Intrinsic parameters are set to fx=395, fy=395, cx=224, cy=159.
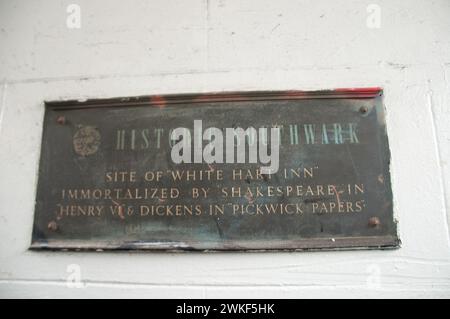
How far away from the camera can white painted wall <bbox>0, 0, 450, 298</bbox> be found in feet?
6.05

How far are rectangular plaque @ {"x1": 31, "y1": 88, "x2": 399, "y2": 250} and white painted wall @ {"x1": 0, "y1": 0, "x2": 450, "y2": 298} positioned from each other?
7 cm

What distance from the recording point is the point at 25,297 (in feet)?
6.30

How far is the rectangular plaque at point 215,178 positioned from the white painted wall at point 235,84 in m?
0.07

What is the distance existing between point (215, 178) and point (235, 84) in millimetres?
512

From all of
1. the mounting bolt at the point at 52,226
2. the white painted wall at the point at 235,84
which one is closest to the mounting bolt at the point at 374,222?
the white painted wall at the point at 235,84

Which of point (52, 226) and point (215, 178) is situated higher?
point (215, 178)

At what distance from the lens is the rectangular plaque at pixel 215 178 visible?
6.12ft

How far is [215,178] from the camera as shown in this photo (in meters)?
1.94

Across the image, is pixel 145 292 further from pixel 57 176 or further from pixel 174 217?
pixel 57 176
